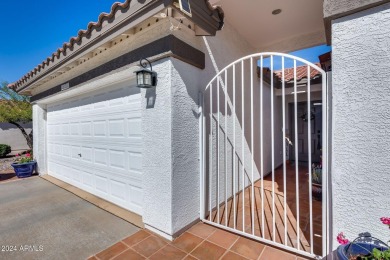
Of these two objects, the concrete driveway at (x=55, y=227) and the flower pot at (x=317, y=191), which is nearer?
the concrete driveway at (x=55, y=227)

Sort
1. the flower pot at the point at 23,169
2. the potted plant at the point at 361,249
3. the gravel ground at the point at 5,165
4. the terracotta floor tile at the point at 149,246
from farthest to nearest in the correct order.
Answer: the gravel ground at the point at 5,165 < the flower pot at the point at 23,169 < the terracotta floor tile at the point at 149,246 < the potted plant at the point at 361,249

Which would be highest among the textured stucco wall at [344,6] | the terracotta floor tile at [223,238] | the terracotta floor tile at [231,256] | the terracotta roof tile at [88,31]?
the terracotta roof tile at [88,31]

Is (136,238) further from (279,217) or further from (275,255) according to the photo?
(279,217)

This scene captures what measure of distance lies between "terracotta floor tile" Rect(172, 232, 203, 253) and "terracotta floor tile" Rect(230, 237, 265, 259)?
565mm

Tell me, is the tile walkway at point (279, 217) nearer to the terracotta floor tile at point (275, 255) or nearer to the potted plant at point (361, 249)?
the terracotta floor tile at point (275, 255)

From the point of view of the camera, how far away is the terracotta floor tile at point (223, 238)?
9.38 ft

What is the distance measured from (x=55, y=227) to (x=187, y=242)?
2.53m

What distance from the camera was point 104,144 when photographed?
4660 mm

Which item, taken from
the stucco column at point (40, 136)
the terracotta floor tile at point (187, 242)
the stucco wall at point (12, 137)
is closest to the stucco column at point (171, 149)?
the terracotta floor tile at point (187, 242)

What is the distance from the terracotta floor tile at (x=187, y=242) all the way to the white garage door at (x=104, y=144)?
4.07 ft

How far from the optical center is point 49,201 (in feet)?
15.4

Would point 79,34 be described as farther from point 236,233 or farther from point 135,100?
point 236,233

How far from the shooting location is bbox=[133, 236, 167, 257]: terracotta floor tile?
271 cm

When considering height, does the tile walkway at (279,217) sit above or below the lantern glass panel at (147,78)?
below
